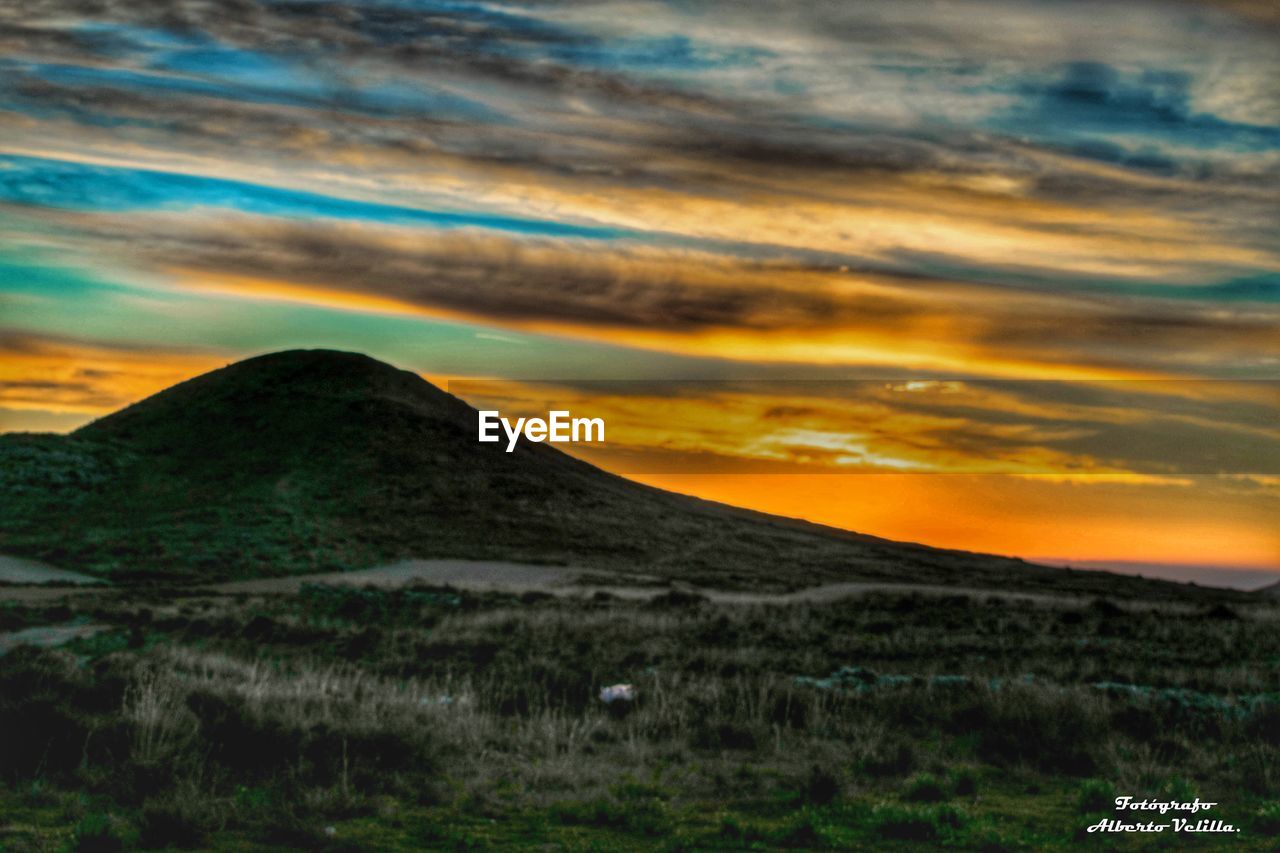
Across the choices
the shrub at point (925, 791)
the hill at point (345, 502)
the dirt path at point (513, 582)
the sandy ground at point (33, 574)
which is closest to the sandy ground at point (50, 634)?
the shrub at point (925, 791)

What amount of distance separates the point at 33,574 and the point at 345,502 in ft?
111

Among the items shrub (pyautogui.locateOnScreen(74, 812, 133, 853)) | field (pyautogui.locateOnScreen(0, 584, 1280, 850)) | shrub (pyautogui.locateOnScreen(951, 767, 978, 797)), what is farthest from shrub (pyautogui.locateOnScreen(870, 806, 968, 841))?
shrub (pyautogui.locateOnScreen(74, 812, 133, 853))

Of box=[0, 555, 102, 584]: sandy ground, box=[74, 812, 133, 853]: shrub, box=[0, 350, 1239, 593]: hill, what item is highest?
box=[0, 350, 1239, 593]: hill

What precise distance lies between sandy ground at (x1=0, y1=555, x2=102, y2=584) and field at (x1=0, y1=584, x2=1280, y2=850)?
1609 inches

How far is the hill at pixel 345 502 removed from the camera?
77125 mm

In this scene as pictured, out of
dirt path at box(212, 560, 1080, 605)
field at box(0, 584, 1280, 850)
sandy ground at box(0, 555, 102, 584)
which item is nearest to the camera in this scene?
field at box(0, 584, 1280, 850)

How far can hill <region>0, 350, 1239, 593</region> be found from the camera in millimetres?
77125

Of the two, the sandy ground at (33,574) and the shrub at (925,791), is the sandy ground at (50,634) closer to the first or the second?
the shrub at (925,791)

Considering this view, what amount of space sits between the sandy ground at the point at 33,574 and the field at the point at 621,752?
4086cm

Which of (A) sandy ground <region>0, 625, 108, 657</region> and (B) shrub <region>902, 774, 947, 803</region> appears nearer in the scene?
(B) shrub <region>902, 774, 947, 803</region>

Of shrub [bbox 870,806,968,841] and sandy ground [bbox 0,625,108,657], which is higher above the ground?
shrub [bbox 870,806,968,841]

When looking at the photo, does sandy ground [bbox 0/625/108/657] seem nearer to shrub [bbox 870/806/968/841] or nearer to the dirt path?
shrub [bbox 870/806/968/841]

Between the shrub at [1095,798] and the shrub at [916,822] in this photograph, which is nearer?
the shrub at [916,822]

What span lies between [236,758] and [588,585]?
164 ft
